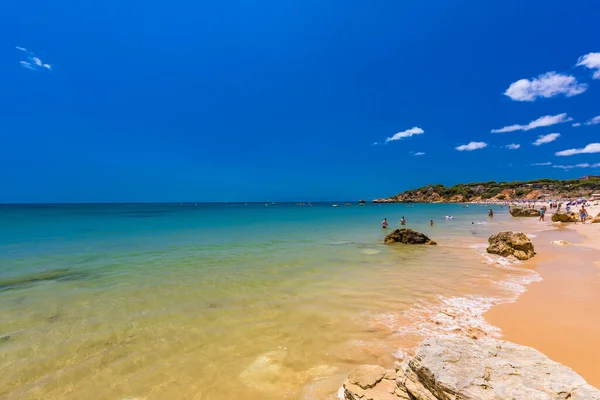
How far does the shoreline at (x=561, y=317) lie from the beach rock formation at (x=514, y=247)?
2033 mm

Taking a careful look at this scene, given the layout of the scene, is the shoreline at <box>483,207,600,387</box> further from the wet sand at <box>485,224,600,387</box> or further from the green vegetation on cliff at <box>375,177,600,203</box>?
the green vegetation on cliff at <box>375,177,600,203</box>

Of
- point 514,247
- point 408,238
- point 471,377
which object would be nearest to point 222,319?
point 471,377

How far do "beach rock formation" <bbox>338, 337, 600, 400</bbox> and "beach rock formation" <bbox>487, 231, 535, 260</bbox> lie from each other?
12.7 meters

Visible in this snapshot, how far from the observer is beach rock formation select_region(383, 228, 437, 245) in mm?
18625

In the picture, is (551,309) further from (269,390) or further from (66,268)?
(66,268)

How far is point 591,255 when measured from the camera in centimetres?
1350

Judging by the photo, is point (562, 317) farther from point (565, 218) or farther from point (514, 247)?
point (565, 218)

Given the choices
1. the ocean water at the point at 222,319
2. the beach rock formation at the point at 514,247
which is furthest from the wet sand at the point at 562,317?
the beach rock formation at the point at 514,247

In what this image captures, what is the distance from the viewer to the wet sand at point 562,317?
494cm

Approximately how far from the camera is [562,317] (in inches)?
259

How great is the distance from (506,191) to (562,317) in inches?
6617

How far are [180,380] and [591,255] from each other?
18768mm

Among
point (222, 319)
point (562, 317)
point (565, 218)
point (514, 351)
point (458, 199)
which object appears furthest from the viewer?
point (458, 199)

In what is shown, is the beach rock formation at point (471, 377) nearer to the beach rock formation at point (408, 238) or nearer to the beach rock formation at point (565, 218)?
the beach rock formation at point (408, 238)
